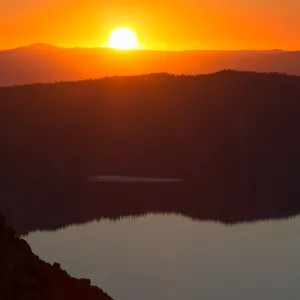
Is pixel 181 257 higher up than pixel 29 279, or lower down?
higher up

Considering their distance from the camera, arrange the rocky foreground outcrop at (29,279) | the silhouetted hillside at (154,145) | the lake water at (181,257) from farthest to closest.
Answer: the silhouetted hillside at (154,145), the lake water at (181,257), the rocky foreground outcrop at (29,279)

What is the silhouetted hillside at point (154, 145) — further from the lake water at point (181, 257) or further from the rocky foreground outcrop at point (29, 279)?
the rocky foreground outcrop at point (29, 279)

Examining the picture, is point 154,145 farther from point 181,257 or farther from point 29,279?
point 29,279

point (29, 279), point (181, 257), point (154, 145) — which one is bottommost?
point (29, 279)

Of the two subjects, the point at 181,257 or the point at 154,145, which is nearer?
the point at 181,257

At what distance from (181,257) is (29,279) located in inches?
284

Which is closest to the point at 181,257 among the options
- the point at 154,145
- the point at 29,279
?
the point at 29,279

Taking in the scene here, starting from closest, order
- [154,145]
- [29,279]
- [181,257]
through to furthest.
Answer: [29,279] < [181,257] < [154,145]

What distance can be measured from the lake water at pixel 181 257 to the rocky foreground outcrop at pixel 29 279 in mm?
4284

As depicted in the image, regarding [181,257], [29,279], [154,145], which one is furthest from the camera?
[154,145]

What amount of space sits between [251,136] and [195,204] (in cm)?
1040

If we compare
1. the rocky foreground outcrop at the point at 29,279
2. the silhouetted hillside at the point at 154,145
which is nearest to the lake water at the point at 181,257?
the silhouetted hillside at the point at 154,145

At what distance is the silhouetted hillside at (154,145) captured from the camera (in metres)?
19.5

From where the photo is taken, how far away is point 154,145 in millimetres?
28766
